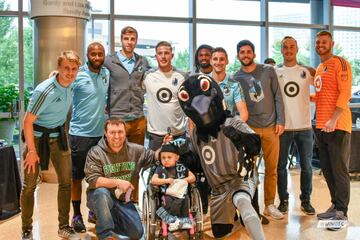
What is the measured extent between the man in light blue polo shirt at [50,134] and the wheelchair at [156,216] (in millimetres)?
621

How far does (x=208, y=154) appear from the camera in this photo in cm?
305

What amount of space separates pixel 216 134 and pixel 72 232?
136 cm

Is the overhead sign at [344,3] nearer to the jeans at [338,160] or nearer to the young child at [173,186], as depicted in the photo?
the jeans at [338,160]

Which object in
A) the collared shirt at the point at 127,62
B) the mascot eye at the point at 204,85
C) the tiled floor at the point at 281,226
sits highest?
the collared shirt at the point at 127,62

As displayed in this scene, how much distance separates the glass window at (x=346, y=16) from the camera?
8648 millimetres

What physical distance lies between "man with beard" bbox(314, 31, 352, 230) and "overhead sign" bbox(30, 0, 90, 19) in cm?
294

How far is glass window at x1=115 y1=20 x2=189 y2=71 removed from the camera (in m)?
7.52

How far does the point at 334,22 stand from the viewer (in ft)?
28.3

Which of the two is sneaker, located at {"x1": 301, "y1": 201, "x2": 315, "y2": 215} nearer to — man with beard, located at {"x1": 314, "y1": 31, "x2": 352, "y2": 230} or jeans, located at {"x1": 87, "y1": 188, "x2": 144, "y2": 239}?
man with beard, located at {"x1": 314, "y1": 31, "x2": 352, "y2": 230}

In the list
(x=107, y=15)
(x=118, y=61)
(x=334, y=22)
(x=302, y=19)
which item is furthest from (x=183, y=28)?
(x=118, y=61)

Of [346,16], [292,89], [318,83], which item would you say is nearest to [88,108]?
[292,89]

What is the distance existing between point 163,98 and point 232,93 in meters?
0.55

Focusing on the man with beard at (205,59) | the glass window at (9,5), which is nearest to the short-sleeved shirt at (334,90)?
the man with beard at (205,59)

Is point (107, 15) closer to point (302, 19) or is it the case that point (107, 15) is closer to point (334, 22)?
point (302, 19)
